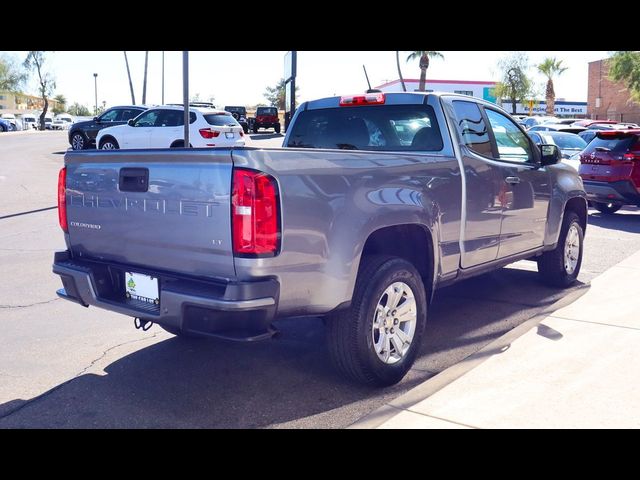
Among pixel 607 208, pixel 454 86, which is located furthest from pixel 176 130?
pixel 454 86

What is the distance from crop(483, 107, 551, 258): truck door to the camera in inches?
238

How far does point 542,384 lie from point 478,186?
5.77 ft

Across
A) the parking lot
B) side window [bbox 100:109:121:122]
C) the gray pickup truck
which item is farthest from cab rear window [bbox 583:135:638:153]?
side window [bbox 100:109:121:122]

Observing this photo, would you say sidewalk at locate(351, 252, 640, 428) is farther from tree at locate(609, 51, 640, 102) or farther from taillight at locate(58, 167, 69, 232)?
tree at locate(609, 51, 640, 102)

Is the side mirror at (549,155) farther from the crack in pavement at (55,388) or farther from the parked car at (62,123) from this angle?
the parked car at (62,123)

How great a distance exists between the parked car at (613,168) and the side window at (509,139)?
749 cm

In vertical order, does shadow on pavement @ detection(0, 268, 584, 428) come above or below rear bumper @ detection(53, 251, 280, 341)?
below

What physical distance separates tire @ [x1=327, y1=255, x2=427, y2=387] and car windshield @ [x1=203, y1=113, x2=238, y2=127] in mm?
15360

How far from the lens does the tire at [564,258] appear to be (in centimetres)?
723

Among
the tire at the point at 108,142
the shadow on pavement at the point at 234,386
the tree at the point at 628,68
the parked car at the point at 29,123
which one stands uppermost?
the tree at the point at 628,68

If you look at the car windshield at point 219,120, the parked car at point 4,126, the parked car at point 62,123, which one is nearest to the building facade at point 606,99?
the car windshield at point 219,120
